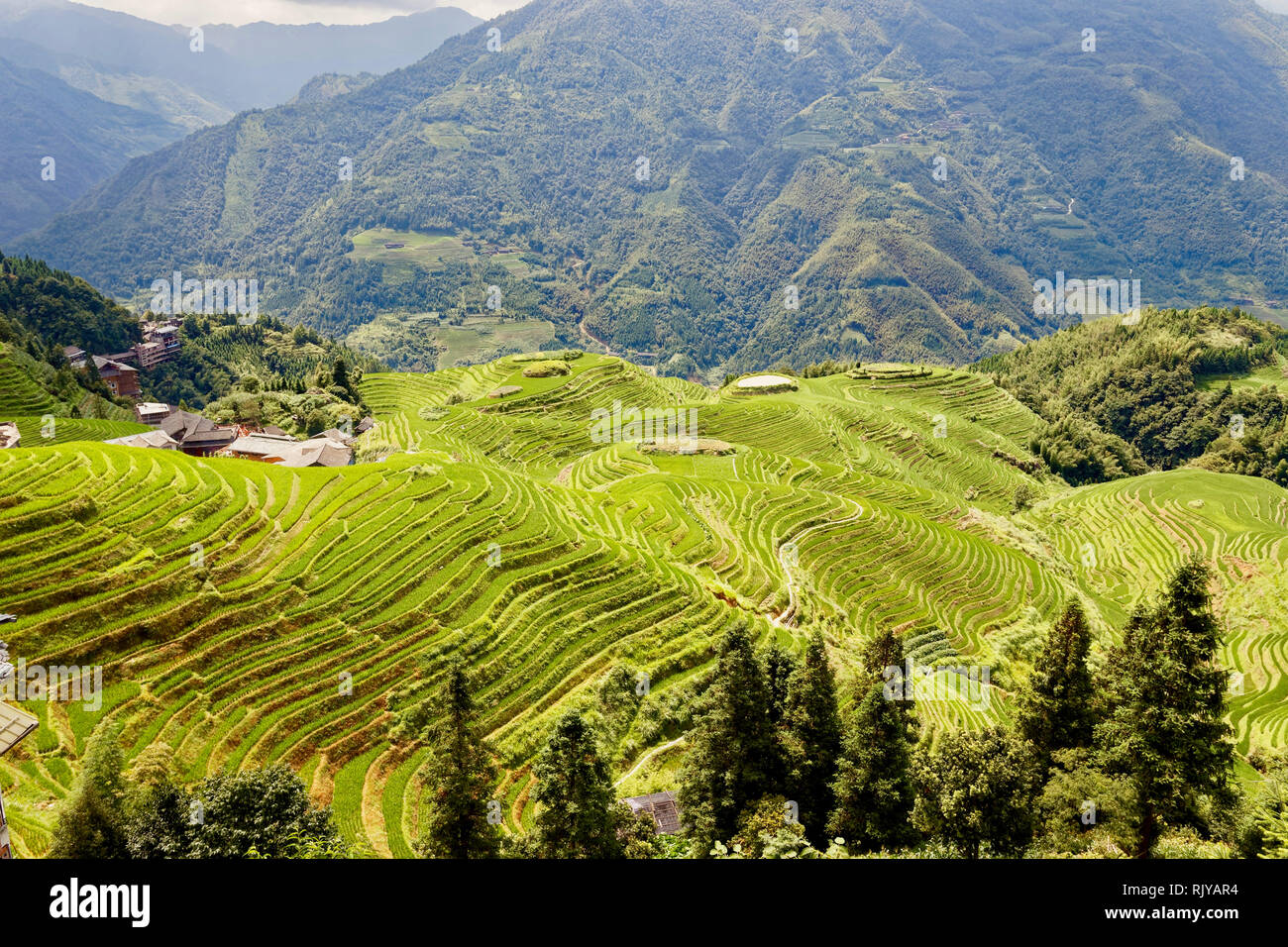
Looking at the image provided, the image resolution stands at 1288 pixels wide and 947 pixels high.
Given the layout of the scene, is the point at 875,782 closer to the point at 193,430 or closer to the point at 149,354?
the point at 193,430

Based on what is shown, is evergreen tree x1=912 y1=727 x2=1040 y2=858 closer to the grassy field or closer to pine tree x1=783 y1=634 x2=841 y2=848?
pine tree x1=783 y1=634 x2=841 y2=848

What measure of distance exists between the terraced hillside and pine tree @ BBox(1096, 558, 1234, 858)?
16020 mm

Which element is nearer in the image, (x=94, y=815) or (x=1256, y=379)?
(x=94, y=815)

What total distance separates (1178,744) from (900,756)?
27.7ft

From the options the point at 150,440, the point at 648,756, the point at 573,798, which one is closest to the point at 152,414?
the point at 150,440

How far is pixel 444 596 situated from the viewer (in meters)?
34.9

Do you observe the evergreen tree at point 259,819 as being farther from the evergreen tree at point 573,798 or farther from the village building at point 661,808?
the village building at point 661,808

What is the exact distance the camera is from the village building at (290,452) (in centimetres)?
6575

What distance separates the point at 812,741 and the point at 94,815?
2094 cm

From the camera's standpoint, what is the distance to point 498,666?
3262 cm

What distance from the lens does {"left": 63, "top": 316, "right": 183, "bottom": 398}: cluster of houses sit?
109 meters

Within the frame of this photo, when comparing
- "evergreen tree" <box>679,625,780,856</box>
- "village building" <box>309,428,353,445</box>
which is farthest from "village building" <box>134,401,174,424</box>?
"evergreen tree" <box>679,625,780,856</box>

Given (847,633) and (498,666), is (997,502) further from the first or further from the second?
(498,666)
